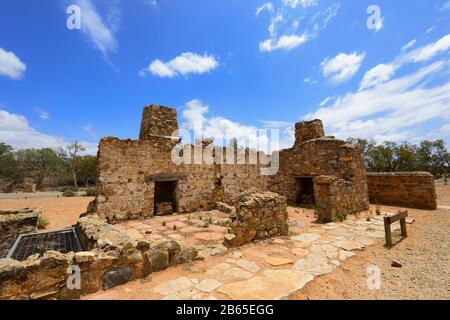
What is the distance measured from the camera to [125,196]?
25.8 ft

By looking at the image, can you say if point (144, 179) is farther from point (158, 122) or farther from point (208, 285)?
point (208, 285)

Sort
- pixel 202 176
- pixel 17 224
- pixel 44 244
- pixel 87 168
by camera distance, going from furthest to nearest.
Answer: pixel 87 168
pixel 202 176
pixel 17 224
pixel 44 244

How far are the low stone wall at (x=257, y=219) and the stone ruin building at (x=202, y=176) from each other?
2.54 m

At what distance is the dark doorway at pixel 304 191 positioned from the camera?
11.4m

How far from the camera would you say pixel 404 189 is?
996 cm

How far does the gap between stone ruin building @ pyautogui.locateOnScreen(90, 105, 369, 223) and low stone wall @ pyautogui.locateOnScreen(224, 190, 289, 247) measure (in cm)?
254

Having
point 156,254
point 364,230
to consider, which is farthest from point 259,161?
point 156,254

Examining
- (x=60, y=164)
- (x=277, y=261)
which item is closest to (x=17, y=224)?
(x=277, y=261)

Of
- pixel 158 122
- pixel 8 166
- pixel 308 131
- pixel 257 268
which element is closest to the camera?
pixel 257 268

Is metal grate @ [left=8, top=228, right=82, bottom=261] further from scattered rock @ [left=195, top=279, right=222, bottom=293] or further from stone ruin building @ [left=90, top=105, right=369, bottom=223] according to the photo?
scattered rock @ [left=195, top=279, right=222, bottom=293]

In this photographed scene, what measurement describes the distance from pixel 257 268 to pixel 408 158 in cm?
2771

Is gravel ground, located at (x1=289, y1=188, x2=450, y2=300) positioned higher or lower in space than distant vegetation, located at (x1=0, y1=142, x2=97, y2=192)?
lower

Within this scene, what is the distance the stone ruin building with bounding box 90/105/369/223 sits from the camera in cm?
746

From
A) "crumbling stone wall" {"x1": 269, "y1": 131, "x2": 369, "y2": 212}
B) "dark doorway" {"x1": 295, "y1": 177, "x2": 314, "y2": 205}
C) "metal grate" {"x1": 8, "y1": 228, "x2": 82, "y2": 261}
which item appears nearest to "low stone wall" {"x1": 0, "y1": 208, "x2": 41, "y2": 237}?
"metal grate" {"x1": 8, "y1": 228, "x2": 82, "y2": 261}
